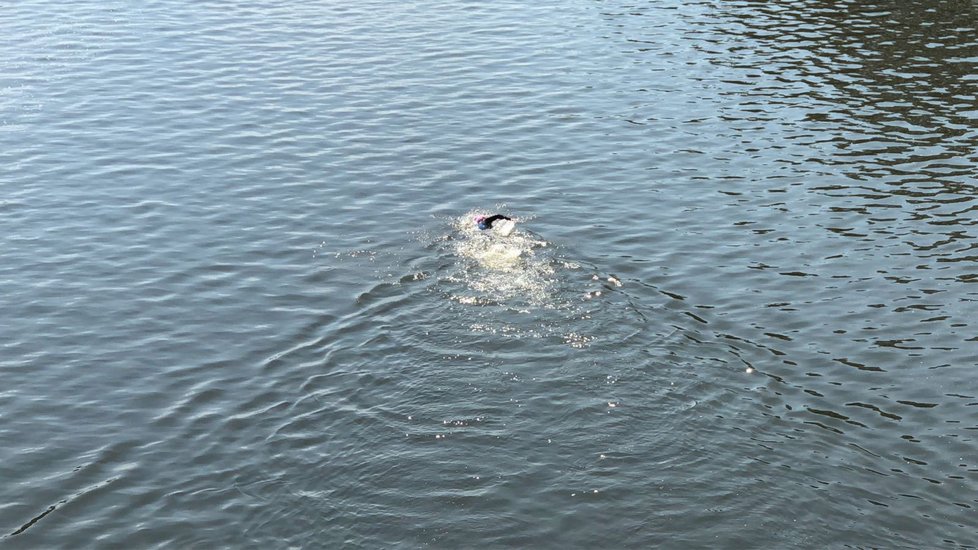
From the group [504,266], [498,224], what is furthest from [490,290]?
[498,224]

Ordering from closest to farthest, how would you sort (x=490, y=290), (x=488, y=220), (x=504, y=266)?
(x=490, y=290)
(x=504, y=266)
(x=488, y=220)

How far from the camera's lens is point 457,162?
3088cm

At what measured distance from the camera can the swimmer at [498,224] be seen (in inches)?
997

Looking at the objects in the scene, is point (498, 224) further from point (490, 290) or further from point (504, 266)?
point (490, 290)

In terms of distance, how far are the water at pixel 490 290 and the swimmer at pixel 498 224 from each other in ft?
1.22

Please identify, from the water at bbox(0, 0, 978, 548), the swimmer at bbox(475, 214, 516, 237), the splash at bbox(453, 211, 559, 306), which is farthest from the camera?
the swimmer at bbox(475, 214, 516, 237)

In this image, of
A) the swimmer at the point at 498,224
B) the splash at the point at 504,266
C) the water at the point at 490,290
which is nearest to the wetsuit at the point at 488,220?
the swimmer at the point at 498,224

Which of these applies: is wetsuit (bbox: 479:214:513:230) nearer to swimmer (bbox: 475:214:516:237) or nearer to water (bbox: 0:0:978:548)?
swimmer (bbox: 475:214:516:237)

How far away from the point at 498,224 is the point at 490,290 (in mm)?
3414

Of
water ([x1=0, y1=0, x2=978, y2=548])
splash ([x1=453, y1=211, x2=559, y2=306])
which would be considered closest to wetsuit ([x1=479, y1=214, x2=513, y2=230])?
splash ([x1=453, y1=211, x2=559, y2=306])

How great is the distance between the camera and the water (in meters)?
16.9

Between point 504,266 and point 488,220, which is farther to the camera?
point 488,220

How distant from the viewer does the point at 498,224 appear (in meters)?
25.8

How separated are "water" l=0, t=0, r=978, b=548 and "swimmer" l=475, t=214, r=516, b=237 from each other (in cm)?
37
